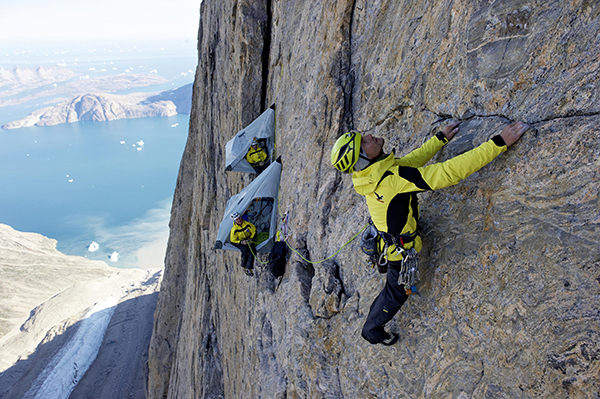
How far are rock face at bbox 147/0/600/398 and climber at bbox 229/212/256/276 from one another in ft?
2.04

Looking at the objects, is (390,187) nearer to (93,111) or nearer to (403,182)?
(403,182)

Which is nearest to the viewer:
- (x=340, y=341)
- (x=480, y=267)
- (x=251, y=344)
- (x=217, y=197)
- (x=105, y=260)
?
(x=480, y=267)

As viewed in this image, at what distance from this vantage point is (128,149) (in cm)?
9188

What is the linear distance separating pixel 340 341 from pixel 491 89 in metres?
3.70

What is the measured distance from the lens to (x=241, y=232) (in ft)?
26.8

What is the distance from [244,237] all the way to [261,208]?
2.75 ft

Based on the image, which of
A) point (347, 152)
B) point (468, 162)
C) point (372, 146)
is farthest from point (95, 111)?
point (468, 162)

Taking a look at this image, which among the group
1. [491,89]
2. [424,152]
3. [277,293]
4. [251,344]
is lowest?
[251,344]

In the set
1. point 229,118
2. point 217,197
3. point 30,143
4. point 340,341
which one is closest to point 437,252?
point 340,341

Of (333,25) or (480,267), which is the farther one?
(333,25)

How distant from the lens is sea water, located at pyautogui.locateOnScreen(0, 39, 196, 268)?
198 feet

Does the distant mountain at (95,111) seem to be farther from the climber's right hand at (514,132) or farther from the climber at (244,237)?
the climber's right hand at (514,132)

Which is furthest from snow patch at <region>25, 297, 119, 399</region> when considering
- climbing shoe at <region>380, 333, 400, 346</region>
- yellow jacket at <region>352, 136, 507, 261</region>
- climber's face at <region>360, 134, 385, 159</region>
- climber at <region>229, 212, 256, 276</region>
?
climber's face at <region>360, 134, 385, 159</region>

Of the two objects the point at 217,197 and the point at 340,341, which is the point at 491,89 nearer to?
the point at 340,341
